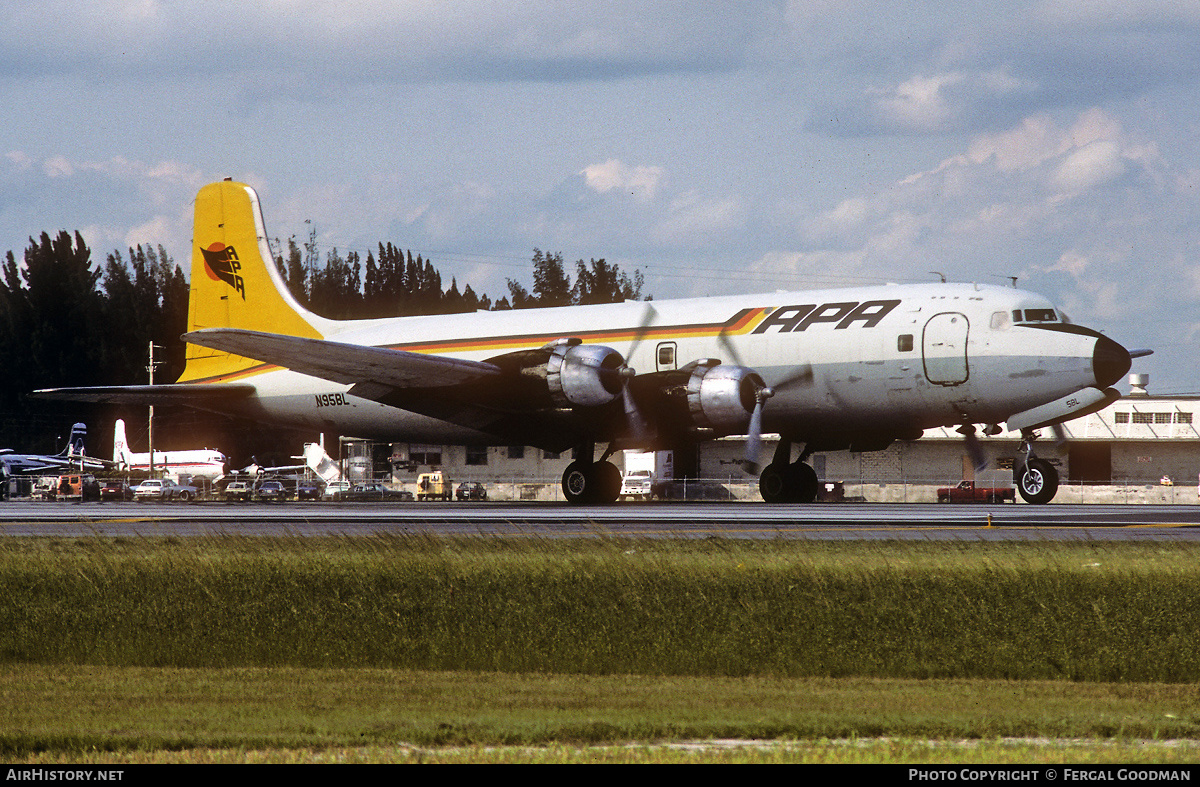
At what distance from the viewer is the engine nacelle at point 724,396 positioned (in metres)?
36.1

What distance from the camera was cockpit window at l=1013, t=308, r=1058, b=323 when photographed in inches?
1396

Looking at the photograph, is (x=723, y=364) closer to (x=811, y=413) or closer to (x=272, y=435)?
(x=811, y=413)

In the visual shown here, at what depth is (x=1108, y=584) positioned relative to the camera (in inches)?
688

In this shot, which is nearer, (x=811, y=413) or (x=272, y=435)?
(x=811, y=413)

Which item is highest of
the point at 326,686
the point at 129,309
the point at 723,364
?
the point at 129,309

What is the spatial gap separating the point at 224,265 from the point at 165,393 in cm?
721

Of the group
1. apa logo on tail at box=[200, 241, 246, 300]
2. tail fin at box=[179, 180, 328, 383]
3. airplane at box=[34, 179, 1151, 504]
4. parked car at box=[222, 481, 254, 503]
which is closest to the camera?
airplane at box=[34, 179, 1151, 504]

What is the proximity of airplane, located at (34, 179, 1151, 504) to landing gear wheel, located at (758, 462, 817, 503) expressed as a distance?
0.16 feet

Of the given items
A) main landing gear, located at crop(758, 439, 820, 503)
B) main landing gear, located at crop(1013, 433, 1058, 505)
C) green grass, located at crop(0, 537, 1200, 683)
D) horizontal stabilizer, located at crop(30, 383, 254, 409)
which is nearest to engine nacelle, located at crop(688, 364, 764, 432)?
main landing gear, located at crop(758, 439, 820, 503)

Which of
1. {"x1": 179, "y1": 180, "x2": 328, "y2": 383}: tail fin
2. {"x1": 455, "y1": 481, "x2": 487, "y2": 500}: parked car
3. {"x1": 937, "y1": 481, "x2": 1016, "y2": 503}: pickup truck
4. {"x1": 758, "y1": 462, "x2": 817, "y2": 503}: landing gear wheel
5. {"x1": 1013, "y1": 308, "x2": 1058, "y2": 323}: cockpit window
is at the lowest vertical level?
{"x1": 937, "y1": 481, "x2": 1016, "y2": 503}: pickup truck

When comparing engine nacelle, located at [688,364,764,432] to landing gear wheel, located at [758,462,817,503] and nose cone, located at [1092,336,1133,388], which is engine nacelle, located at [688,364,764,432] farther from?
nose cone, located at [1092,336,1133,388]

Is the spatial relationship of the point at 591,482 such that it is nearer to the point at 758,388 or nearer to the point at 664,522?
the point at 758,388

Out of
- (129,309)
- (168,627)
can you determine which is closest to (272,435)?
(129,309)
